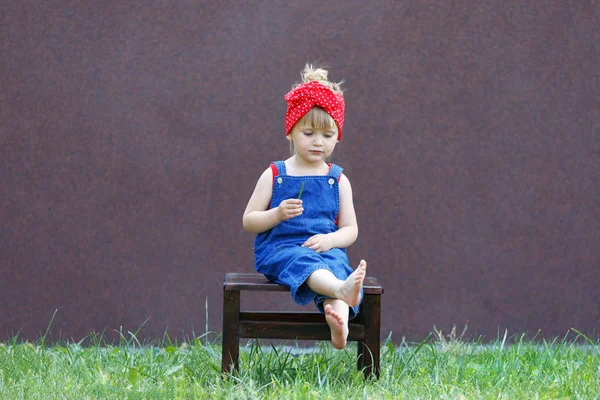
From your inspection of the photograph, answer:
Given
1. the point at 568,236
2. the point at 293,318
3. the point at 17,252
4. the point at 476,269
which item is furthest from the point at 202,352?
the point at 568,236

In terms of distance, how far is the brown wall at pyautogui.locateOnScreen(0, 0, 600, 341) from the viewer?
4.60 meters

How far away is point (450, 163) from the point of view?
4707mm

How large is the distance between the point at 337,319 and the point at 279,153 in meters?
1.64

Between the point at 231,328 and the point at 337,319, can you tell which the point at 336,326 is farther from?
the point at 231,328

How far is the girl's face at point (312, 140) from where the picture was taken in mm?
3531

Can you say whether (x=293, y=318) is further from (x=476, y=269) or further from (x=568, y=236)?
(x=568, y=236)

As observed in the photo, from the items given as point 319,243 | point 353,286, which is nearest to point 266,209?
point 319,243

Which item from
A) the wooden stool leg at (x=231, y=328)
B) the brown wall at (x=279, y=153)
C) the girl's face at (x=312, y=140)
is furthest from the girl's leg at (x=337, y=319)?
the brown wall at (x=279, y=153)

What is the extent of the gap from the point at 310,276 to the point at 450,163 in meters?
1.64

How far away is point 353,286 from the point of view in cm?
316

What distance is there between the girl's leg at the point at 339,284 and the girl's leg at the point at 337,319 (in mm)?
26

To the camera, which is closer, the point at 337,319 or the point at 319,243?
the point at 337,319

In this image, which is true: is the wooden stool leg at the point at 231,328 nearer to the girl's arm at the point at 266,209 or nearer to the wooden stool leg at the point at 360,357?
the girl's arm at the point at 266,209

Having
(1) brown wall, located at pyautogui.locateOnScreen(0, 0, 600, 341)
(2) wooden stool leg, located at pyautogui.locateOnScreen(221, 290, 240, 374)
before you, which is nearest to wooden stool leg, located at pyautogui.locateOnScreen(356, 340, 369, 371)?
(2) wooden stool leg, located at pyautogui.locateOnScreen(221, 290, 240, 374)
